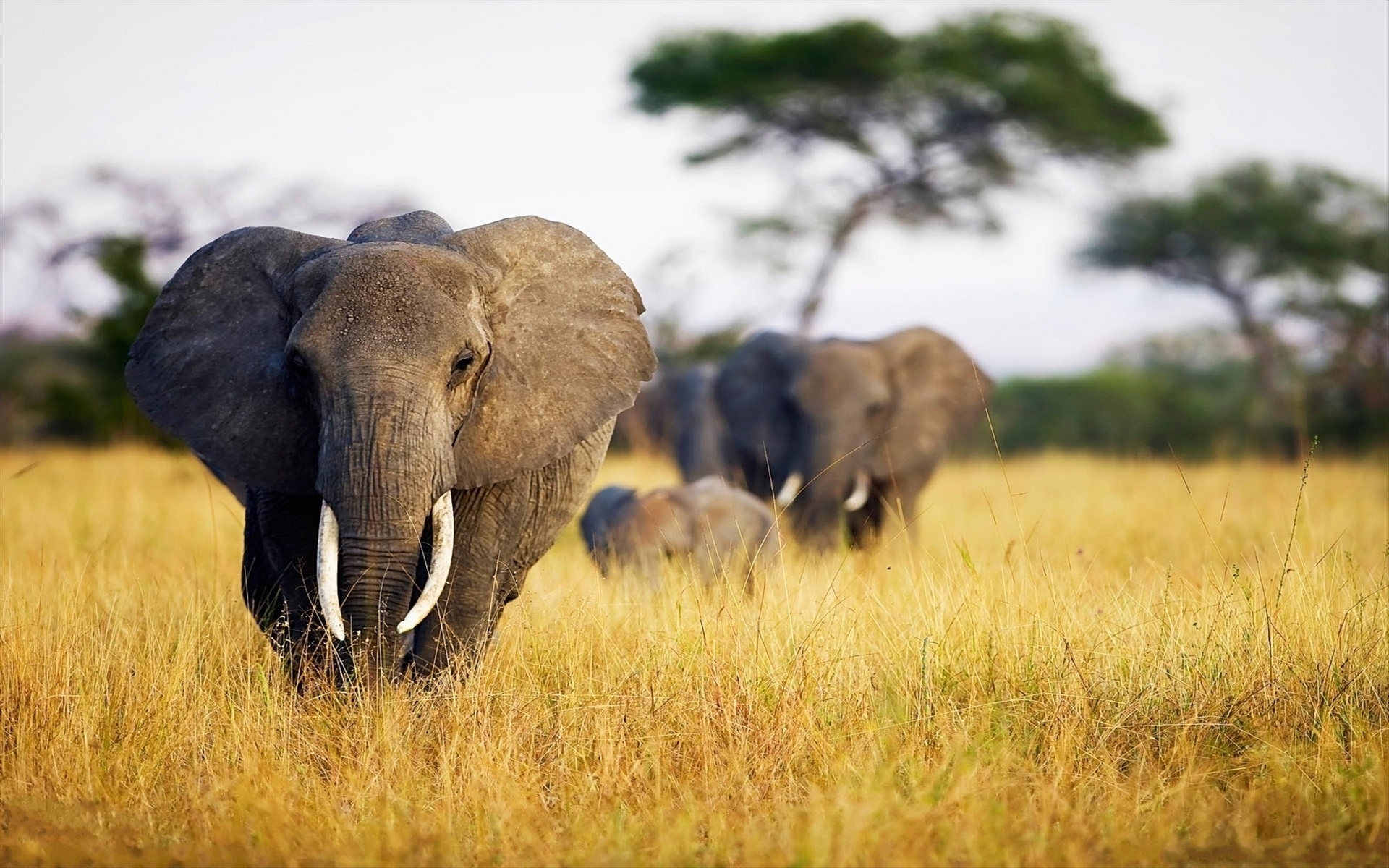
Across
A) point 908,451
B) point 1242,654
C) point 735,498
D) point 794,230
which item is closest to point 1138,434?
point 794,230

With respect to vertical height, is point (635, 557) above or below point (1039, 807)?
below

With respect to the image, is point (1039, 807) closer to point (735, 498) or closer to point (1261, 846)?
point (1261, 846)

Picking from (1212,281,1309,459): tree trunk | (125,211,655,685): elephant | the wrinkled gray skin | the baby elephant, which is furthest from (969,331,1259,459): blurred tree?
(125,211,655,685): elephant

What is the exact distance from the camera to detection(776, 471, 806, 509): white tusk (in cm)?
1070

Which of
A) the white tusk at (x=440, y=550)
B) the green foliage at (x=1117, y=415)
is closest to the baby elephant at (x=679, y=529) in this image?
the white tusk at (x=440, y=550)

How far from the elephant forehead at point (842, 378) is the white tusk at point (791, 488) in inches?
22.4

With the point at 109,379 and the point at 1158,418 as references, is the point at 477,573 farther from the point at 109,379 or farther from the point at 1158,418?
the point at 1158,418

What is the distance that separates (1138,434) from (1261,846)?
2765 centimetres

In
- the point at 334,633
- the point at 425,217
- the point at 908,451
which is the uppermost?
the point at 425,217

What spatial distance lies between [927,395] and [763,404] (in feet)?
4.39

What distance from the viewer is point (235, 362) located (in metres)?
5.16

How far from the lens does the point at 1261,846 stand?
12.5ft

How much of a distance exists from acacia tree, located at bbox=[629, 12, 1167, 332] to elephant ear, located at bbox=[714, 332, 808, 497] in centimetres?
1282

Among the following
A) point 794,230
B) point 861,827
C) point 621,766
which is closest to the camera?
point 861,827
